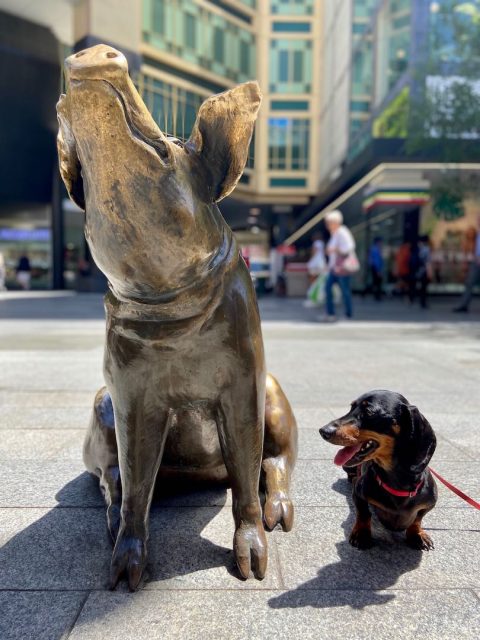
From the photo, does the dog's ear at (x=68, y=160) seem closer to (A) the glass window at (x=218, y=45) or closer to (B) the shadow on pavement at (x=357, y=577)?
(B) the shadow on pavement at (x=357, y=577)

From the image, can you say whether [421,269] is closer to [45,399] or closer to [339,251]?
[339,251]

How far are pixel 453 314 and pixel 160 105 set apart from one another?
12596mm

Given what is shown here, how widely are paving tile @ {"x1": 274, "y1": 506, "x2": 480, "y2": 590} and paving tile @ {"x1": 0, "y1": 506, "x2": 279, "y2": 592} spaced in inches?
4.0

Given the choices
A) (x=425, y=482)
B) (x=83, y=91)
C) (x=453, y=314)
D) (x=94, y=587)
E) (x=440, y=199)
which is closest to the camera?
(x=83, y=91)

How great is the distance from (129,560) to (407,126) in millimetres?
14883

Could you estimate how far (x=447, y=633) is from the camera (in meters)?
1.47

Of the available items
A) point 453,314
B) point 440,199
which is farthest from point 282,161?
point 453,314

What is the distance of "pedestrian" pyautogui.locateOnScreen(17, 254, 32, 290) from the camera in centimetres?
2452

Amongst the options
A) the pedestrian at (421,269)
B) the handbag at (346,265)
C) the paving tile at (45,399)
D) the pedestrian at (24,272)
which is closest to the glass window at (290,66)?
the pedestrian at (24,272)

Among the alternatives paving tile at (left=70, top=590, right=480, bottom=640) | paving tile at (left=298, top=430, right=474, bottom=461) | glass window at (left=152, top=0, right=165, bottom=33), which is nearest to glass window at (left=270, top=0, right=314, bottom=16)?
glass window at (left=152, top=0, right=165, bottom=33)

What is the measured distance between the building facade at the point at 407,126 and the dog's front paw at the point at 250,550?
13592 millimetres

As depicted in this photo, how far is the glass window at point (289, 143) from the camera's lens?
34.0 meters

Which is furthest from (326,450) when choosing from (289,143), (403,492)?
(289,143)

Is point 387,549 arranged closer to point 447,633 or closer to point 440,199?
point 447,633
